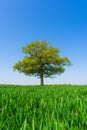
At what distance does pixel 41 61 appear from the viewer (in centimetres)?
5647

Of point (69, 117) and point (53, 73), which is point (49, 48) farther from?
point (69, 117)

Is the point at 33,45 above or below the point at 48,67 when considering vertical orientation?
above

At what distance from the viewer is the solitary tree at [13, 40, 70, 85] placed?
183 feet

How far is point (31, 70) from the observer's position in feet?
182

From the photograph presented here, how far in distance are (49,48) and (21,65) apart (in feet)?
25.4

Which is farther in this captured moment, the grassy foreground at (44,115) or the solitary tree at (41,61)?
the solitary tree at (41,61)

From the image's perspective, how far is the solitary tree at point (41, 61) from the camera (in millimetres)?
55875

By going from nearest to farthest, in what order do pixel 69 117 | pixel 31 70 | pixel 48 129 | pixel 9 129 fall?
pixel 48 129
pixel 9 129
pixel 69 117
pixel 31 70

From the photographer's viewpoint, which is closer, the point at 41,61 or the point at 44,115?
the point at 44,115

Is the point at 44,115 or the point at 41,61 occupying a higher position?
the point at 41,61

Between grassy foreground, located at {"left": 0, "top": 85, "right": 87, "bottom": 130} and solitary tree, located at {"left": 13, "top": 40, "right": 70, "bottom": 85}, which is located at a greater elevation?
solitary tree, located at {"left": 13, "top": 40, "right": 70, "bottom": 85}

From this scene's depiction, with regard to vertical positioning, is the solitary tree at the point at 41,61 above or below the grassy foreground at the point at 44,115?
above

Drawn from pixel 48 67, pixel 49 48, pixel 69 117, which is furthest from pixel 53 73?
pixel 69 117

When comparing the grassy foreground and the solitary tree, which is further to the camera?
the solitary tree
